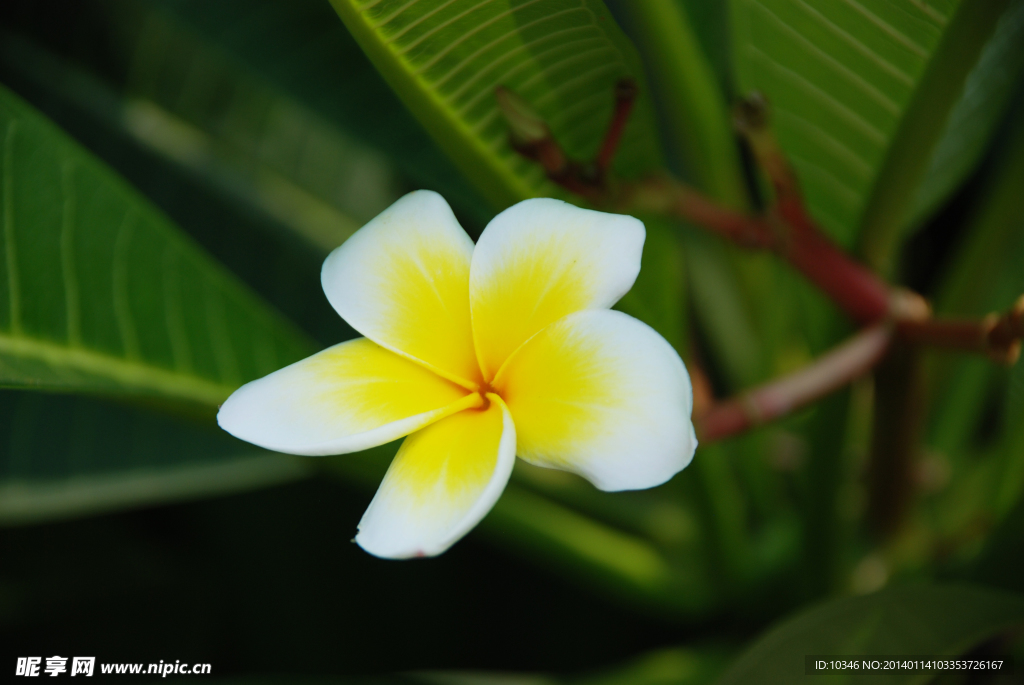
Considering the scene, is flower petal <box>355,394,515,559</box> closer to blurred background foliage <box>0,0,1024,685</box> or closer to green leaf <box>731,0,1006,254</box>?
blurred background foliage <box>0,0,1024,685</box>

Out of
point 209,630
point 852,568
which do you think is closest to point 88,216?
point 209,630

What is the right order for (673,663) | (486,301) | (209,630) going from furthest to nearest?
(209,630) < (673,663) < (486,301)

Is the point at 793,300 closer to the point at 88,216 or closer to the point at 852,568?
the point at 852,568

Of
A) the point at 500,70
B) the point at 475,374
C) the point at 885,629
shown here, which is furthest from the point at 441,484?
the point at 885,629

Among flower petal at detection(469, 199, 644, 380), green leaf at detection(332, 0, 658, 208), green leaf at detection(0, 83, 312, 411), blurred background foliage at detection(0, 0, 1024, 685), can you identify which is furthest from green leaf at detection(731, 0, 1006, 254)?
green leaf at detection(0, 83, 312, 411)

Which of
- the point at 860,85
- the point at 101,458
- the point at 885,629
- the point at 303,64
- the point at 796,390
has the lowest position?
the point at 101,458

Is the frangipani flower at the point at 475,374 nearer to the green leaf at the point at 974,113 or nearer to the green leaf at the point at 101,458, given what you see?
the green leaf at the point at 101,458

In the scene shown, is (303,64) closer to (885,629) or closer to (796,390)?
(796,390)
